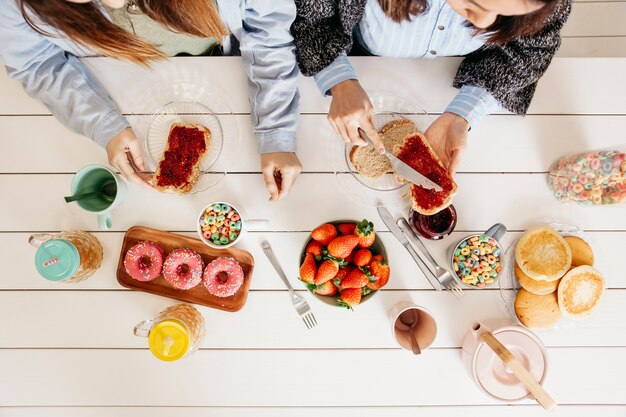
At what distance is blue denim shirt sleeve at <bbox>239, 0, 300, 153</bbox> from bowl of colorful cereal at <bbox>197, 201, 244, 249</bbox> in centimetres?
20

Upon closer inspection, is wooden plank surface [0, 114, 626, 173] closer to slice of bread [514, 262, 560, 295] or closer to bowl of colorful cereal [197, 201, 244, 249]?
bowl of colorful cereal [197, 201, 244, 249]

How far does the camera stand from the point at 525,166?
1209mm

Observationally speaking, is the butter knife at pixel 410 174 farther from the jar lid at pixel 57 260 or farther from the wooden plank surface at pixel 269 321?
the jar lid at pixel 57 260


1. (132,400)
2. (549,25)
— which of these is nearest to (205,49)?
(549,25)

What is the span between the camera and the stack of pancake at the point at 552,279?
1.11 metres

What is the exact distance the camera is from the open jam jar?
45.8 inches

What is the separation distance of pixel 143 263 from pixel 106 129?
384mm

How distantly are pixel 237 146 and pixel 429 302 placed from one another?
0.71 metres

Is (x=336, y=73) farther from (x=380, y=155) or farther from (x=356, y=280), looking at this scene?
(x=356, y=280)

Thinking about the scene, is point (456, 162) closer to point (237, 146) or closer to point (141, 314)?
point (237, 146)

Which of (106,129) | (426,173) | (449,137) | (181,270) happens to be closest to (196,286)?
(181,270)

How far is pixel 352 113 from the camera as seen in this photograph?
110 cm

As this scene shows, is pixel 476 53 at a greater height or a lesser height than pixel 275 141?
greater

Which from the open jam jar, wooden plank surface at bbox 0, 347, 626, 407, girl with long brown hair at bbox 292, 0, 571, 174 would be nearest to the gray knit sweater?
girl with long brown hair at bbox 292, 0, 571, 174
